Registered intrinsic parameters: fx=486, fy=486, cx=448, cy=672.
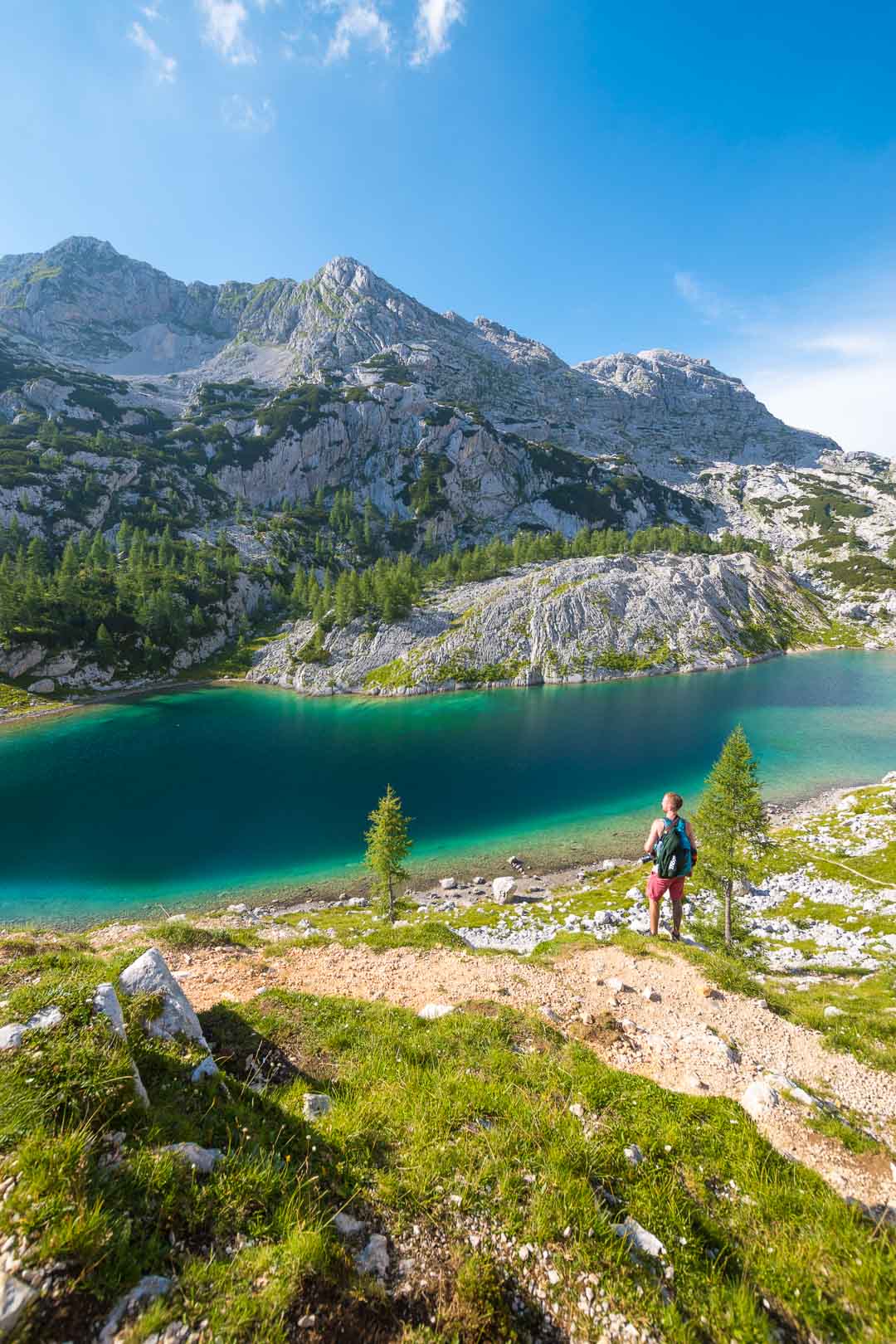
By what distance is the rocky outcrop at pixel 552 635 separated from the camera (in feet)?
Answer: 320

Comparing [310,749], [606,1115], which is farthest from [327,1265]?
[310,749]

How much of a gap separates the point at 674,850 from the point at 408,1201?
979 cm

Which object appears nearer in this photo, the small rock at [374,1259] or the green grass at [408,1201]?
the green grass at [408,1201]

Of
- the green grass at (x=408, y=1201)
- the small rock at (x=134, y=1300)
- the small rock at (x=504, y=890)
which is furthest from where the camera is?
the small rock at (x=504, y=890)

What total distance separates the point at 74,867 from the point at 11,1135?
41239 millimetres

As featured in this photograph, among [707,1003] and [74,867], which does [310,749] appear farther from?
[707,1003]

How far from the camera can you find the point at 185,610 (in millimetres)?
118688

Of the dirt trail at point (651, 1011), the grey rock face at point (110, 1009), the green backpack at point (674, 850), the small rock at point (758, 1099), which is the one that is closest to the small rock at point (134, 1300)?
the grey rock face at point (110, 1009)

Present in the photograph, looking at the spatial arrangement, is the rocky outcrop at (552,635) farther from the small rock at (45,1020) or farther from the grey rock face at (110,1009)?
the small rock at (45,1020)

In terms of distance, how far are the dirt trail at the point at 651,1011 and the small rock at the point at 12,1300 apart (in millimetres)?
7697

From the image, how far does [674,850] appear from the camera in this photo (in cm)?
1252

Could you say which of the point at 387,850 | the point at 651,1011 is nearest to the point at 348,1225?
the point at 651,1011

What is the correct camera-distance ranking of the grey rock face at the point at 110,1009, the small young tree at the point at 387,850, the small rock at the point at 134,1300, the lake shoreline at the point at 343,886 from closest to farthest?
the small rock at the point at 134,1300, the grey rock face at the point at 110,1009, the small young tree at the point at 387,850, the lake shoreline at the point at 343,886

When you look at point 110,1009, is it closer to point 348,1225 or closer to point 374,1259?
point 348,1225
